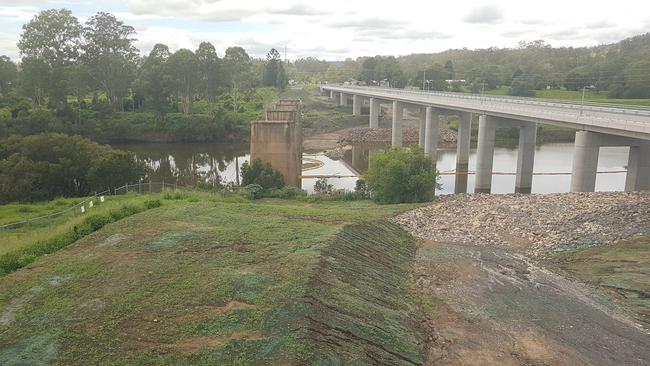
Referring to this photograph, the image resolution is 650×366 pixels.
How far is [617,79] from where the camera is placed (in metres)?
78.7

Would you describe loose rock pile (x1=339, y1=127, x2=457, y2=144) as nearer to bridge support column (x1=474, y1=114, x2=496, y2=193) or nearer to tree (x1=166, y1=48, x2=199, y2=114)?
tree (x1=166, y1=48, x2=199, y2=114)

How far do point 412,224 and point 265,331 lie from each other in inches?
568

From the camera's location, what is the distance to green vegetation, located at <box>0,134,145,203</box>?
3400 centimetres

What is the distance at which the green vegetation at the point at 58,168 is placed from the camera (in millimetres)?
34000

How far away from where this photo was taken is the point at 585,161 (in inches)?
1358

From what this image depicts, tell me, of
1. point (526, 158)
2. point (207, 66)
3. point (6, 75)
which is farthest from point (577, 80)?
point (6, 75)

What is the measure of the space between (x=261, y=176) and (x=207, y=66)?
53.3 m

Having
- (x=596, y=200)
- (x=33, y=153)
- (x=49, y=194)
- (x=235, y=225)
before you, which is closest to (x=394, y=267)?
(x=235, y=225)

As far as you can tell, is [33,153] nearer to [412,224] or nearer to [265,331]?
[412,224]

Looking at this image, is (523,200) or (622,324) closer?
(622,324)

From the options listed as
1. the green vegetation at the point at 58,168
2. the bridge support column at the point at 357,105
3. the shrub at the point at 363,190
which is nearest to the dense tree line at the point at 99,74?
the bridge support column at the point at 357,105

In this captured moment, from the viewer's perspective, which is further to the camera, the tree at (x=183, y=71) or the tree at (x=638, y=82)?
the tree at (x=183, y=71)

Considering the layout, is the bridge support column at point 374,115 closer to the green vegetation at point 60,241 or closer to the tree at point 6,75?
the tree at point 6,75

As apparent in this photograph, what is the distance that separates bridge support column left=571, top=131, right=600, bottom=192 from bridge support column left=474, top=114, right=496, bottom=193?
38.1ft
